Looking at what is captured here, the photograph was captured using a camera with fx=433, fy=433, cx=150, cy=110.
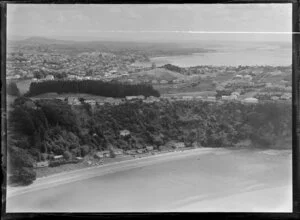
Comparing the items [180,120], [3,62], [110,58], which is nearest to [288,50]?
[180,120]

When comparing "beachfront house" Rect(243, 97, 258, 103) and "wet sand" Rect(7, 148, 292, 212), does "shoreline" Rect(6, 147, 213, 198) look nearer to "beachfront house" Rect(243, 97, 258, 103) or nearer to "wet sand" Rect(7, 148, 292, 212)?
"wet sand" Rect(7, 148, 292, 212)

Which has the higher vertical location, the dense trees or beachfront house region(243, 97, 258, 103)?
the dense trees

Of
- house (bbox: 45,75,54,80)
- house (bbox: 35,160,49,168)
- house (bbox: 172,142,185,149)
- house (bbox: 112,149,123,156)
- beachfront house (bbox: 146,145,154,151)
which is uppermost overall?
house (bbox: 45,75,54,80)

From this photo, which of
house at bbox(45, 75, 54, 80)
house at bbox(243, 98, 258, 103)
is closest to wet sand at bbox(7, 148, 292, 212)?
house at bbox(243, 98, 258, 103)

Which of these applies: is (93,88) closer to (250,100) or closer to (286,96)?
(250,100)

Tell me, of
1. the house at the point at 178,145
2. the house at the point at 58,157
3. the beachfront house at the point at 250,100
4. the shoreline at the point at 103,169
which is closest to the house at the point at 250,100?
the beachfront house at the point at 250,100

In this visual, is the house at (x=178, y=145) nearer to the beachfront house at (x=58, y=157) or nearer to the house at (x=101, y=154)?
the house at (x=101, y=154)
